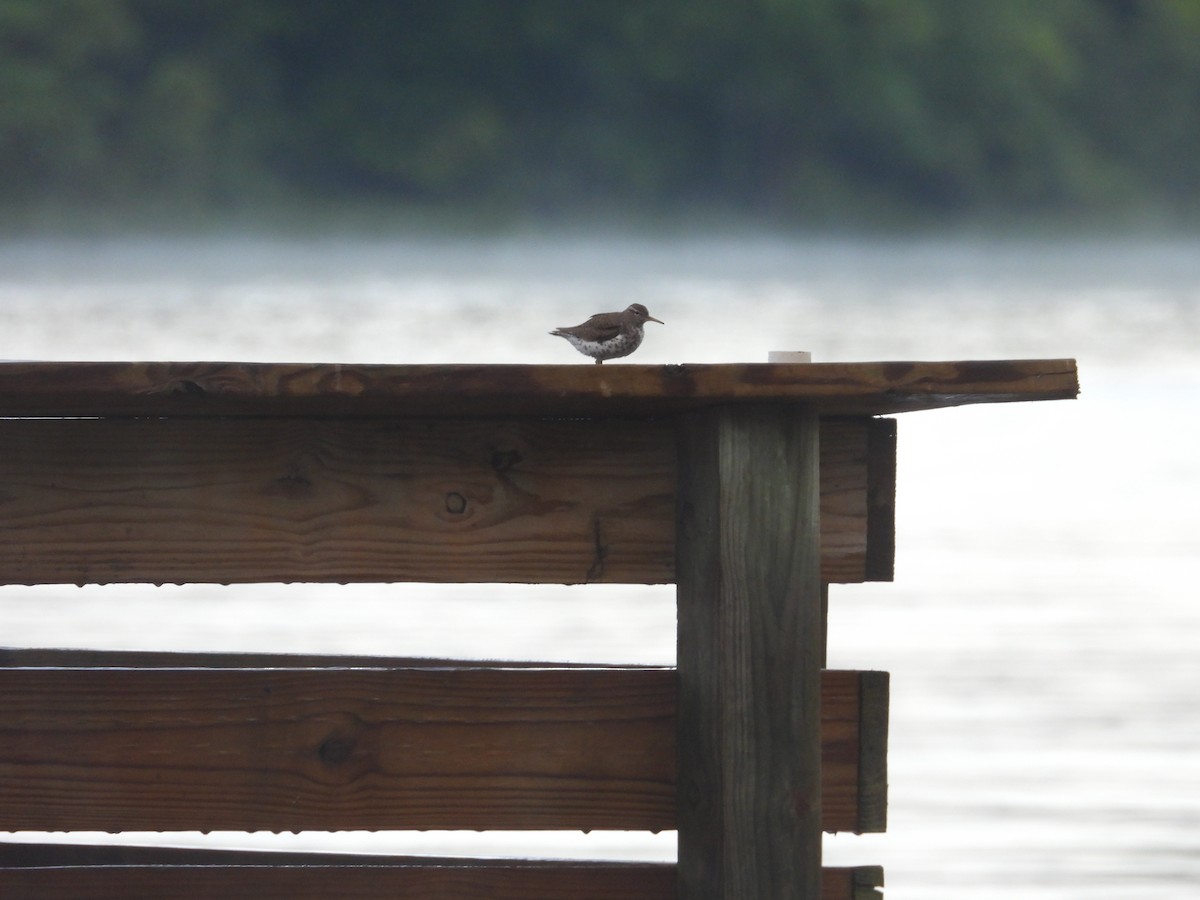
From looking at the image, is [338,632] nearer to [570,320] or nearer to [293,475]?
[293,475]

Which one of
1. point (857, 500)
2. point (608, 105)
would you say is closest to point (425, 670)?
A: point (857, 500)

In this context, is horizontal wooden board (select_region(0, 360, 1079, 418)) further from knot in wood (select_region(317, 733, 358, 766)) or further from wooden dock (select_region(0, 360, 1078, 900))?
knot in wood (select_region(317, 733, 358, 766))

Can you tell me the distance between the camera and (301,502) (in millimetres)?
1532

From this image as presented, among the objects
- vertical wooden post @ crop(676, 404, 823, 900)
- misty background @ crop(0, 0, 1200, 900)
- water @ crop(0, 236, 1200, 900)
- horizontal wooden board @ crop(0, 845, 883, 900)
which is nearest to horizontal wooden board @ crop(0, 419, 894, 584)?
vertical wooden post @ crop(676, 404, 823, 900)

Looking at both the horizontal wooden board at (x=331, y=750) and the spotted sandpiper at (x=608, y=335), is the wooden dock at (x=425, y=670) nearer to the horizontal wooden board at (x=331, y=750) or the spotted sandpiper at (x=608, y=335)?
the horizontal wooden board at (x=331, y=750)

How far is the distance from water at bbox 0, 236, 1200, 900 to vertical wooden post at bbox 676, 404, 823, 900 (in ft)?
7.40

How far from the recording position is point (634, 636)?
6.33 m

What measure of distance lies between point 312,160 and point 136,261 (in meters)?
3.78

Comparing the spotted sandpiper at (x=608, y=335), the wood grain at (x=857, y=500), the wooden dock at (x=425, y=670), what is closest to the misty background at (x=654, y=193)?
the spotted sandpiper at (x=608, y=335)

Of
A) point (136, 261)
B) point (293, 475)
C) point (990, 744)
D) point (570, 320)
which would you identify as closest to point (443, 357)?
point (570, 320)

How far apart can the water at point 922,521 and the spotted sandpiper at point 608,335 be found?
1.64 metres

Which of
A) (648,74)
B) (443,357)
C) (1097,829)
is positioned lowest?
(1097,829)

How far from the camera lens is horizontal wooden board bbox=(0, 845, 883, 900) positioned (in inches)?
61.7

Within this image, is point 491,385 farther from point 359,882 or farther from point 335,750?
point 359,882
